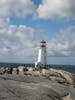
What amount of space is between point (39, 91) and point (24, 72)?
86.0 ft

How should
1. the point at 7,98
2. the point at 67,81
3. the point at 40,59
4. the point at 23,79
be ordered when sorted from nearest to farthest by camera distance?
1. the point at 7,98
2. the point at 23,79
3. the point at 67,81
4. the point at 40,59

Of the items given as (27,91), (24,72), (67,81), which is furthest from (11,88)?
(24,72)

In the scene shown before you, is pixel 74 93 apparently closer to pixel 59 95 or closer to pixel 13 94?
pixel 59 95

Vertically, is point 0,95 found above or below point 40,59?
below

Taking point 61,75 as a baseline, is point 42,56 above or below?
above

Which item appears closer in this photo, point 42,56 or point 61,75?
point 61,75

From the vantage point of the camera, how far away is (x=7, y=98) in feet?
54.0

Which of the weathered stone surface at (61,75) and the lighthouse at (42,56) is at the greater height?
the lighthouse at (42,56)

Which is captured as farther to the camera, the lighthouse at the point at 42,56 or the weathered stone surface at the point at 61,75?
the lighthouse at the point at 42,56

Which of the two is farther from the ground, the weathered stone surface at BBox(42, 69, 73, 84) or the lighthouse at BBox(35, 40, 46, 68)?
the lighthouse at BBox(35, 40, 46, 68)

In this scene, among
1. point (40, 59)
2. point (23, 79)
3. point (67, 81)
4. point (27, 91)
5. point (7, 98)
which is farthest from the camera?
point (40, 59)

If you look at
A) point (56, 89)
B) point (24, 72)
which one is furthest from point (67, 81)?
point (56, 89)

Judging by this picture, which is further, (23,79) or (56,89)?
(23,79)

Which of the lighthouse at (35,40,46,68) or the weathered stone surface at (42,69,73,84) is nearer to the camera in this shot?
the weathered stone surface at (42,69,73,84)
